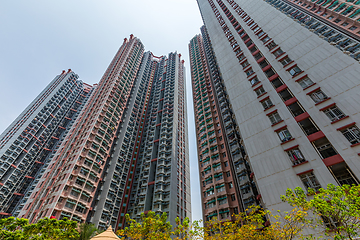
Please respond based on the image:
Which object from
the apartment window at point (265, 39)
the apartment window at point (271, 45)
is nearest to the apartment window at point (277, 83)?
the apartment window at point (271, 45)

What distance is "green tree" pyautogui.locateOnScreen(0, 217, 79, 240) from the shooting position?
49.2 ft

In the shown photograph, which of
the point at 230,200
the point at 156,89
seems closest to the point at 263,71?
the point at 230,200

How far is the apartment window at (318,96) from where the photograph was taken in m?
22.6

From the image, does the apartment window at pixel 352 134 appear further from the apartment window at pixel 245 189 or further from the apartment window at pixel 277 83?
the apartment window at pixel 245 189

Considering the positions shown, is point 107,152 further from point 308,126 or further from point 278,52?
point 278,52

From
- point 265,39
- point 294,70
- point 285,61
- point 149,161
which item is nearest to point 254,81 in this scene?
point 285,61

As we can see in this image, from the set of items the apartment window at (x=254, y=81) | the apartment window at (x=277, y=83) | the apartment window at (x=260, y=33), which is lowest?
the apartment window at (x=277, y=83)

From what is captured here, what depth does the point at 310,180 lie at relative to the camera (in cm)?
1894

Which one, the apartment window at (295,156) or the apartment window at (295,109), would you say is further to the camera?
the apartment window at (295,109)

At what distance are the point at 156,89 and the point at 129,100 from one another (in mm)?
16685

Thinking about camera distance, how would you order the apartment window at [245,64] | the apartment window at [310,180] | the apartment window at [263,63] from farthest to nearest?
the apartment window at [245,64]
the apartment window at [263,63]
the apartment window at [310,180]

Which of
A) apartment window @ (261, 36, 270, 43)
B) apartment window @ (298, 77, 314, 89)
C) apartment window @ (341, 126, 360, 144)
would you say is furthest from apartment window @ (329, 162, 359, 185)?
apartment window @ (261, 36, 270, 43)

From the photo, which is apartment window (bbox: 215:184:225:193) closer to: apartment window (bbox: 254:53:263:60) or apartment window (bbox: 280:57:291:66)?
apartment window (bbox: 280:57:291:66)

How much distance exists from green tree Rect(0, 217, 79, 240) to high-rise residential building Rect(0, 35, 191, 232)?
784 inches
